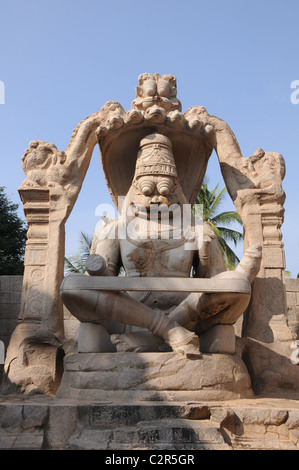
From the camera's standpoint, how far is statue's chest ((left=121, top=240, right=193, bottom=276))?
520cm

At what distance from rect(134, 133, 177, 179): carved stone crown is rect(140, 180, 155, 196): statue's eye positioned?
0.39ft

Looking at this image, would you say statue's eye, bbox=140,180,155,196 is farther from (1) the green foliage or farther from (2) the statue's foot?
(1) the green foliage

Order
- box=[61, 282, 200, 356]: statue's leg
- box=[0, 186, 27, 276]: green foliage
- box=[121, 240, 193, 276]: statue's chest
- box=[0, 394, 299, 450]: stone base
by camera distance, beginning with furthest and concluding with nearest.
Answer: box=[0, 186, 27, 276]: green foliage, box=[121, 240, 193, 276]: statue's chest, box=[61, 282, 200, 356]: statue's leg, box=[0, 394, 299, 450]: stone base

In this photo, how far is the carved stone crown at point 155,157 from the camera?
17.9ft

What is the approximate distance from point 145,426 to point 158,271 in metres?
2.07

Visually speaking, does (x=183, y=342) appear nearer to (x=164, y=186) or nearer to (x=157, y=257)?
(x=157, y=257)

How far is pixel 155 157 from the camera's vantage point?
5508 mm

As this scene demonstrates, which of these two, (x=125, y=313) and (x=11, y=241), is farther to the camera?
(x=11, y=241)

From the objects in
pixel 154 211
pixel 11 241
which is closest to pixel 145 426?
pixel 154 211

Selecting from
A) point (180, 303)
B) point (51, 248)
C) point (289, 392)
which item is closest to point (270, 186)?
point (180, 303)

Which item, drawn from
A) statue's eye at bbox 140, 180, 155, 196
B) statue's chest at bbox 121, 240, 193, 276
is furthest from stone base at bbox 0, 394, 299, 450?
statue's eye at bbox 140, 180, 155, 196

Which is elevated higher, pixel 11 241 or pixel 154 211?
pixel 11 241

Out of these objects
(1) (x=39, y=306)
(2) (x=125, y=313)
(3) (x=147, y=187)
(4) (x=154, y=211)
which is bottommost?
(2) (x=125, y=313)

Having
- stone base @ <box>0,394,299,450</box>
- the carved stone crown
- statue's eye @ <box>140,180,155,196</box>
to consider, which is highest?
the carved stone crown
